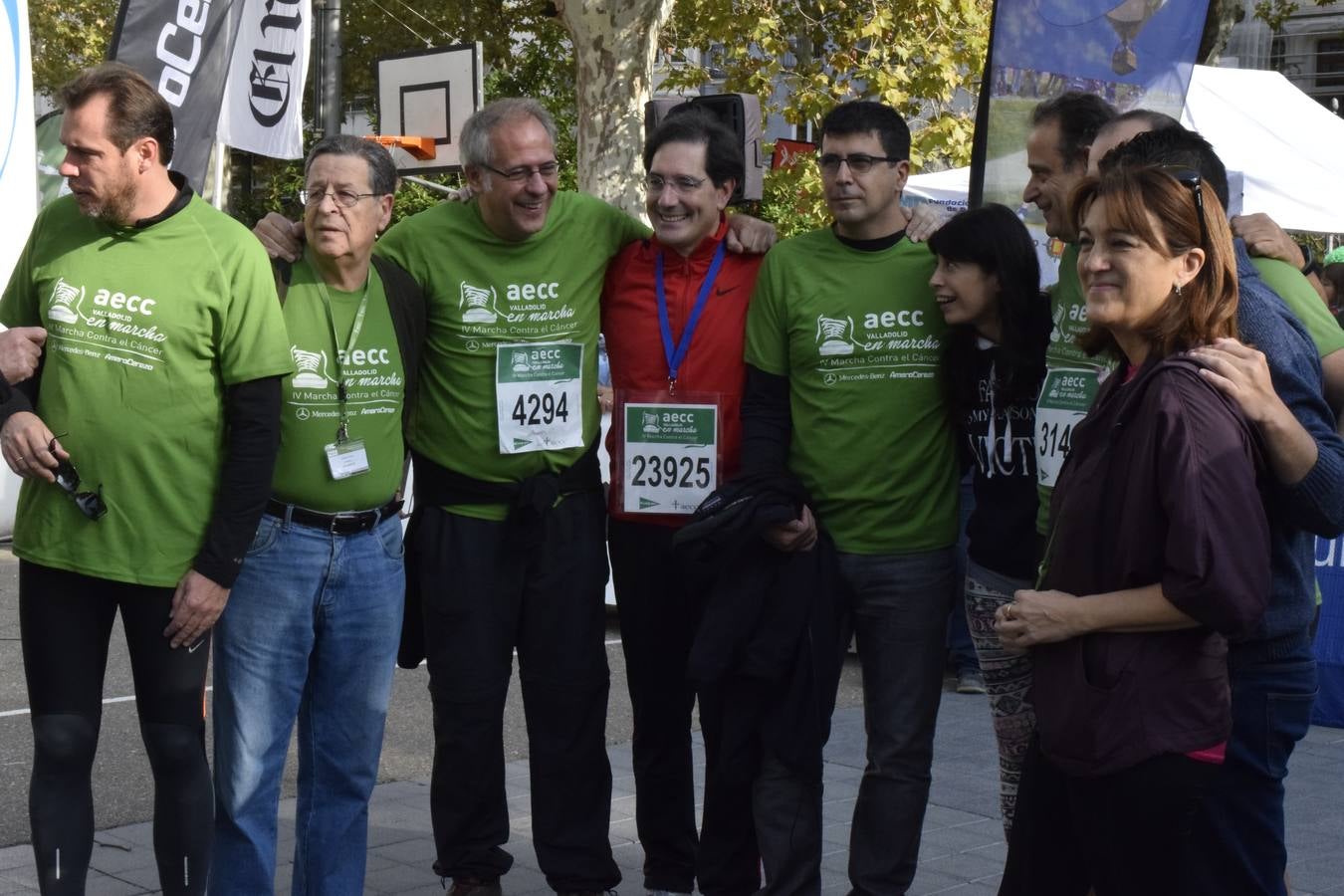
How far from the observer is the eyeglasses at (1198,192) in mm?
2682

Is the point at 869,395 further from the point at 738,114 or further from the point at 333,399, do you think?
the point at 738,114

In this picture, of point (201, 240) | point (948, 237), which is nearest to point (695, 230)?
point (948, 237)

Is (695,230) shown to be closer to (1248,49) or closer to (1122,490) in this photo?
(1122,490)

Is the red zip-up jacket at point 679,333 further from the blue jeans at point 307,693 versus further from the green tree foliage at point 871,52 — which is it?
the green tree foliage at point 871,52

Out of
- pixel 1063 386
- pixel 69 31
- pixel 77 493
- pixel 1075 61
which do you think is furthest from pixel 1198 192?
pixel 69 31

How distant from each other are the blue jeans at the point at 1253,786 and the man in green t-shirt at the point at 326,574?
2087mm

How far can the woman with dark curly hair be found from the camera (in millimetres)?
3953

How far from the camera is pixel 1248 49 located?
35.8m

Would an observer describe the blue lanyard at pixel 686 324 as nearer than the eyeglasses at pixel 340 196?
No

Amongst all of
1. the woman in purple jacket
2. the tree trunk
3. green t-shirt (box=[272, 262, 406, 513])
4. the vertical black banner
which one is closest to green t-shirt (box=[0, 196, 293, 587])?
green t-shirt (box=[272, 262, 406, 513])

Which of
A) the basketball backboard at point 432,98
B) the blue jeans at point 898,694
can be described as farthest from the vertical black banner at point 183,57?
the blue jeans at point 898,694

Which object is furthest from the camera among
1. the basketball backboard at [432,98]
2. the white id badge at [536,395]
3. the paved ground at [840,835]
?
the basketball backboard at [432,98]

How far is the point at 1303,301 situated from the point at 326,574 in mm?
2256

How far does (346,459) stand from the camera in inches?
155
